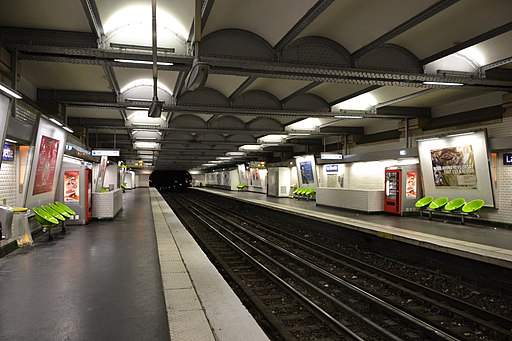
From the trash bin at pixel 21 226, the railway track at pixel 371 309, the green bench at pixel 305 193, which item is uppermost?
the green bench at pixel 305 193

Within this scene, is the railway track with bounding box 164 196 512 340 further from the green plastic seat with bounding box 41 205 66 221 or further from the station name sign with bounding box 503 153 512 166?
the station name sign with bounding box 503 153 512 166

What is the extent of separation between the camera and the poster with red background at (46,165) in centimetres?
839

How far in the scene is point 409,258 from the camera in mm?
8500

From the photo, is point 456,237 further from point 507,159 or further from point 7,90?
point 7,90

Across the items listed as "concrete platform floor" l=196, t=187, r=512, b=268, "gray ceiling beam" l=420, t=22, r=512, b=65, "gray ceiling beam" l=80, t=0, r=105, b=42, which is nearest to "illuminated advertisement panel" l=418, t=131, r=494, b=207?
"concrete platform floor" l=196, t=187, r=512, b=268

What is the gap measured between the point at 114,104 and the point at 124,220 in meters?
4.08

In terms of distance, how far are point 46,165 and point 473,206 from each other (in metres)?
11.5

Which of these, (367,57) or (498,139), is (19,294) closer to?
(367,57)

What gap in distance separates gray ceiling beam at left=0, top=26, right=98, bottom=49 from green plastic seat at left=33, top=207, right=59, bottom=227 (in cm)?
352

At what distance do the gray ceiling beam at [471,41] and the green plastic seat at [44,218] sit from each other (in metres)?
8.64

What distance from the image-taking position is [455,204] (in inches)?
453

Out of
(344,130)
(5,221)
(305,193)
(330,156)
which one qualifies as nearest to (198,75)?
(5,221)

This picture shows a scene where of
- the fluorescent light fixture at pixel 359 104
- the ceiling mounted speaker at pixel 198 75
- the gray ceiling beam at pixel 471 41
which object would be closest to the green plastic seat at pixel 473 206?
the fluorescent light fixture at pixel 359 104

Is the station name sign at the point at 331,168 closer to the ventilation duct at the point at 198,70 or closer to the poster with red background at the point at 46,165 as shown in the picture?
the poster with red background at the point at 46,165
